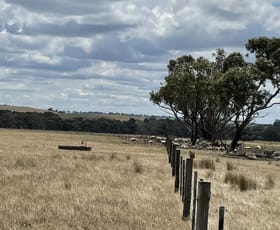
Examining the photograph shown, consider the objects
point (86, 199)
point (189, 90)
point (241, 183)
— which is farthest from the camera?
point (189, 90)

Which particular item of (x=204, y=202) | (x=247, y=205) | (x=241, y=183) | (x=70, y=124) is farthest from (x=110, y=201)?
(x=70, y=124)

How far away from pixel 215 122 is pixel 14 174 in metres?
48.7

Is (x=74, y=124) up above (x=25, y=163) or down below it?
above

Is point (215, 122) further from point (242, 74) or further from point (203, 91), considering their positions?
point (242, 74)

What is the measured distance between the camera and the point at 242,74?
159 feet

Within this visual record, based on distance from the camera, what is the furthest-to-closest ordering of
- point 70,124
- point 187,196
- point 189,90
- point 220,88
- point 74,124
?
point 74,124 → point 70,124 → point 189,90 → point 220,88 → point 187,196

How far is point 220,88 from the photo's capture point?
49.6 meters

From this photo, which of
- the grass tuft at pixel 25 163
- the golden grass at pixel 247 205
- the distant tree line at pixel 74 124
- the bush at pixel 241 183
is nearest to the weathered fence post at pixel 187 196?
the golden grass at pixel 247 205

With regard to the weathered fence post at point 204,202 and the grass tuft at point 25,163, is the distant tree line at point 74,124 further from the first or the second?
the weathered fence post at point 204,202

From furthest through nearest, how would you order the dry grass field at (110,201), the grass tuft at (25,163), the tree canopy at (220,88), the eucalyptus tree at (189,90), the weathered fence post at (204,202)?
the eucalyptus tree at (189,90)
the tree canopy at (220,88)
the grass tuft at (25,163)
the dry grass field at (110,201)
the weathered fence post at (204,202)

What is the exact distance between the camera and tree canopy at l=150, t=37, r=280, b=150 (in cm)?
4872

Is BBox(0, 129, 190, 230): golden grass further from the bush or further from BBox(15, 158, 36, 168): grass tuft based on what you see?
the bush

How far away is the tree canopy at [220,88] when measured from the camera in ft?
160

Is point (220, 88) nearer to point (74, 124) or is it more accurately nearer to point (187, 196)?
point (187, 196)
